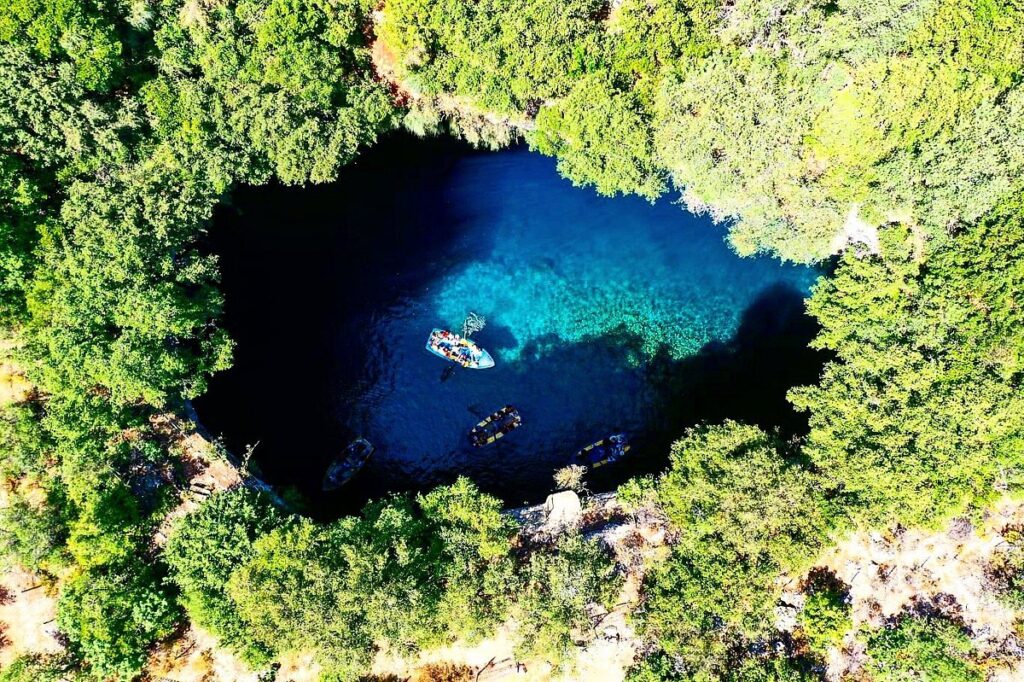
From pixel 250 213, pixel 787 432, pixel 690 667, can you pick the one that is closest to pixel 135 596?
pixel 250 213

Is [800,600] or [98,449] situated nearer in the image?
[98,449]

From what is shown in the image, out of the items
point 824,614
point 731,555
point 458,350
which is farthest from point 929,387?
point 458,350

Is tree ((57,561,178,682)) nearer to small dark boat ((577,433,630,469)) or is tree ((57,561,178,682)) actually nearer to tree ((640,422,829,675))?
tree ((640,422,829,675))

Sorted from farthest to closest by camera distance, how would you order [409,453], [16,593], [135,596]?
[409,453] → [16,593] → [135,596]

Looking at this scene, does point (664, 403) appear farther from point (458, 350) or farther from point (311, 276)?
point (311, 276)

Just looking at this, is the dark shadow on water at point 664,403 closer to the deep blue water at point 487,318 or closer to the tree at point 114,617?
the deep blue water at point 487,318

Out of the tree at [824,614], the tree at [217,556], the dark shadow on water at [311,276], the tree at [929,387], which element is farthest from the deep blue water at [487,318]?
the tree at [824,614]

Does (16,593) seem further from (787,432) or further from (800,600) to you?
(787,432)
